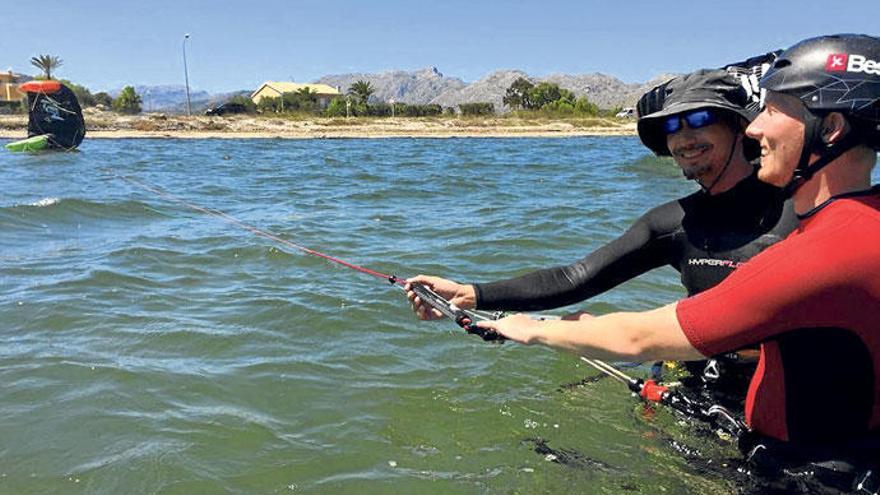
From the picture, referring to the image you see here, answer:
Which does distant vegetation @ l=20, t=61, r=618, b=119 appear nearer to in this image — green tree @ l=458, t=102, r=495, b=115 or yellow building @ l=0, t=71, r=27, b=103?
green tree @ l=458, t=102, r=495, b=115

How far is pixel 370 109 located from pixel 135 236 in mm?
74439

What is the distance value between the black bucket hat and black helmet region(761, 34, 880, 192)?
1123 mm

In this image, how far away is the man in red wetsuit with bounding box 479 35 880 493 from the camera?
1.92m

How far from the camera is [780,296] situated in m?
1.95

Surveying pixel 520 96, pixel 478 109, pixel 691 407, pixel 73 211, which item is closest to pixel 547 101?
pixel 520 96

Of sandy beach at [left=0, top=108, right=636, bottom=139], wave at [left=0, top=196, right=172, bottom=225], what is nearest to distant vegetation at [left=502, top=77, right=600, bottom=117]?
sandy beach at [left=0, top=108, right=636, bottom=139]

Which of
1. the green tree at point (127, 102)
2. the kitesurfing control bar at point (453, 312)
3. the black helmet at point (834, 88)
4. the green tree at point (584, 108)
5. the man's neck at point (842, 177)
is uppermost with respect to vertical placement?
the green tree at point (127, 102)

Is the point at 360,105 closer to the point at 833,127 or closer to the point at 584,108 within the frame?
the point at 584,108

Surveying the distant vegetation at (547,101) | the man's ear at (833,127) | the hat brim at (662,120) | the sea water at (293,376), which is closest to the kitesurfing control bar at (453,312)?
the sea water at (293,376)

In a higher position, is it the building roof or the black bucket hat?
the building roof

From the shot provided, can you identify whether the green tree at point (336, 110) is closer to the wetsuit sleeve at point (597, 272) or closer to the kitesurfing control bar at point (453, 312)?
the kitesurfing control bar at point (453, 312)

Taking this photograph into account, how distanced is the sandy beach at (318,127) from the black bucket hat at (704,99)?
52737 mm

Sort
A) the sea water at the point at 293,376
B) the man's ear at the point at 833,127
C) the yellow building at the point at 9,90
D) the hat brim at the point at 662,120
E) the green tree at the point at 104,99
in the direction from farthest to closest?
1. the green tree at the point at 104,99
2. the yellow building at the point at 9,90
3. the sea water at the point at 293,376
4. the hat brim at the point at 662,120
5. the man's ear at the point at 833,127

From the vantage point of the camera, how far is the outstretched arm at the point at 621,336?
7.12 ft
